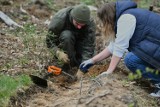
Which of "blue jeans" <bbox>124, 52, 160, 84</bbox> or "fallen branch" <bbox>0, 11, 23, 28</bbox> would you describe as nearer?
"blue jeans" <bbox>124, 52, 160, 84</bbox>

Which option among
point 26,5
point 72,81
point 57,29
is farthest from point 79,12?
point 26,5

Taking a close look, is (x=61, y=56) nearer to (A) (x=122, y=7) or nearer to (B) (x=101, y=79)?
(B) (x=101, y=79)

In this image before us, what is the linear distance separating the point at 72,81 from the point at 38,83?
81 cm

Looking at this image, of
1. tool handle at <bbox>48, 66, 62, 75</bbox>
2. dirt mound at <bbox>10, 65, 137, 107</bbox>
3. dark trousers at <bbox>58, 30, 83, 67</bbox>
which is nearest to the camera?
dirt mound at <bbox>10, 65, 137, 107</bbox>

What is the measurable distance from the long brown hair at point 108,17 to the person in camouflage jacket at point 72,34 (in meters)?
1.12

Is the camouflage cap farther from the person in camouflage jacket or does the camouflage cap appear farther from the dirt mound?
the dirt mound

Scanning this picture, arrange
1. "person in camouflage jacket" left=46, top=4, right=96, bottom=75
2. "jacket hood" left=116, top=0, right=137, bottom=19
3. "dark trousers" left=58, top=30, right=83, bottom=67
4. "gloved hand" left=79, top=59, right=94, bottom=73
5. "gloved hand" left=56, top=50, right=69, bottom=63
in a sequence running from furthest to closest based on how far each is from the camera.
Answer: "dark trousers" left=58, top=30, right=83, bottom=67, "gloved hand" left=56, top=50, right=69, bottom=63, "person in camouflage jacket" left=46, top=4, right=96, bottom=75, "gloved hand" left=79, top=59, right=94, bottom=73, "jacket hood" left=116, top=0, right=137, bottom=19

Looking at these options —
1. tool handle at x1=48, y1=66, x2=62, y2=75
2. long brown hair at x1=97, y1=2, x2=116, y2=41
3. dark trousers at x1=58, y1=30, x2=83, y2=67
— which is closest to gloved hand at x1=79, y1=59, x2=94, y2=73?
tool handle at x1=48, y1=66, x2=62, y2=75

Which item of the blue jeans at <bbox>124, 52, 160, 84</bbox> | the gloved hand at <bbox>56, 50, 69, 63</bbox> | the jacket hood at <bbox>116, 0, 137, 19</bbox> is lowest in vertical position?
the gloved hand at <bbox>56, 50, 69, 63</bbox>

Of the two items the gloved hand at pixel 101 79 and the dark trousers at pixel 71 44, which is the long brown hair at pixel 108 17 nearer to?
the gloved hand at pixel 101 79

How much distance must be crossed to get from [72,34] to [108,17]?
70.3 inches

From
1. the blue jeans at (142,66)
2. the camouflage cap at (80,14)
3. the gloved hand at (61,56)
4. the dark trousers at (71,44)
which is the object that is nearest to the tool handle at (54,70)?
the gloved hand at (61,56)

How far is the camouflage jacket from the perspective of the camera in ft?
23.9

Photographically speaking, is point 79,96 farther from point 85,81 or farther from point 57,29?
point 57,29
